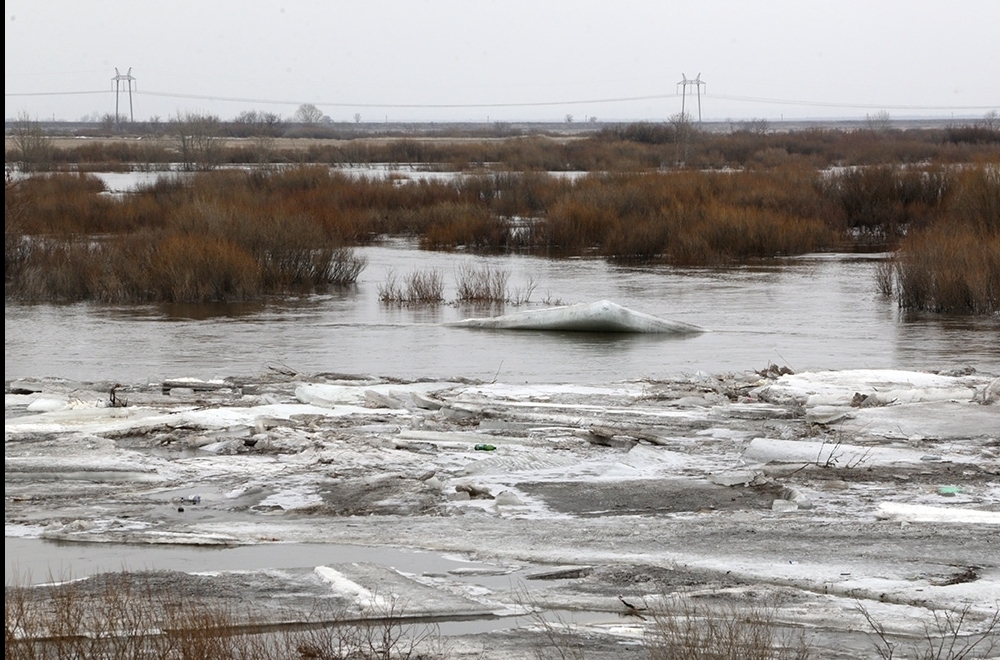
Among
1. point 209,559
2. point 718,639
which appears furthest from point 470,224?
point 718,639

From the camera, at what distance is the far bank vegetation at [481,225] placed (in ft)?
66.1

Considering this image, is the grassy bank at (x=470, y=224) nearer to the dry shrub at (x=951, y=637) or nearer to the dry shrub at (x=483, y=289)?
the dry shrub at (x=483, y=289)

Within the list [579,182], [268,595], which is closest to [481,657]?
[268,595]

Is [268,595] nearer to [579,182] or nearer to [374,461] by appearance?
[374,461]

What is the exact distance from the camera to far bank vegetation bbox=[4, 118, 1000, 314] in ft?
66.1

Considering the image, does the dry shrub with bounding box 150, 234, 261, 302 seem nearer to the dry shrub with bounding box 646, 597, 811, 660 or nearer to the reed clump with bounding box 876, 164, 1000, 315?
the reed clump with bounding box 876, 164, 1000, 315

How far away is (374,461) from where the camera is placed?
8469 mm

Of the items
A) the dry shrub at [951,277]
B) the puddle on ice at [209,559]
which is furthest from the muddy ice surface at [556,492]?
the dry shrub at [951,277]

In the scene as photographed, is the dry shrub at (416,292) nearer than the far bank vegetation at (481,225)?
Yes

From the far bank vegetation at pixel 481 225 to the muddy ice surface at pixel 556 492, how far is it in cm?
855

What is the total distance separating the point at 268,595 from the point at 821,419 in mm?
5486

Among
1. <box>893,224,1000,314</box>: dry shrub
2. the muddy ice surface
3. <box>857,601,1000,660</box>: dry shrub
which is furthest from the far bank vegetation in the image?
<box>857,601,1000,660</box>: dry shrub

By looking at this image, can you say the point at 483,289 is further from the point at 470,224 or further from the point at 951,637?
the point at 951,637

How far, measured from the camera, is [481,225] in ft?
98.7
